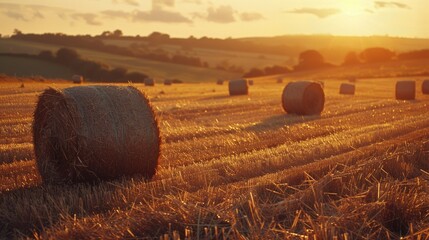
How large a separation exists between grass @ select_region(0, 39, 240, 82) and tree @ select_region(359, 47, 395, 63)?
15654 millimetres

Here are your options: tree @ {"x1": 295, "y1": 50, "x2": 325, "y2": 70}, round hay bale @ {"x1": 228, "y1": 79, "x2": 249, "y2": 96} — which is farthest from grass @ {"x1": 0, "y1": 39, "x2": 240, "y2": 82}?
round hay bale @ {"x1": 228, "y1": 79, "x2": 249, "y2": 96}

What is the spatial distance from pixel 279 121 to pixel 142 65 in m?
43.1

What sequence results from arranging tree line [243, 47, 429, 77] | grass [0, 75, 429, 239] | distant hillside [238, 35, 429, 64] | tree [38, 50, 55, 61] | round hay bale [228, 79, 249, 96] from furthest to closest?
distant hillside [238, 35, 429, 64] → tree line [243, 47, 429, 77] → tree [38, 50, 55, 61] → round hay bale [228, 79, 249, 96] → grass [0, 75, 429, 239]

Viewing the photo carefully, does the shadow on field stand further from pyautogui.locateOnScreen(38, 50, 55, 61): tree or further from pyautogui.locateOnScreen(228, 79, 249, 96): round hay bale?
pyautogui.locateOnScreen(38, 50, 55, 61): tree

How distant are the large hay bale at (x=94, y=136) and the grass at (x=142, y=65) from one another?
43.0 metres

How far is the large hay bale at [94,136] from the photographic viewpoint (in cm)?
704

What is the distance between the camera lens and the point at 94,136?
7066 millimetres

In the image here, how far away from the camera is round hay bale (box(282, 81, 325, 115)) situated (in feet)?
52.2

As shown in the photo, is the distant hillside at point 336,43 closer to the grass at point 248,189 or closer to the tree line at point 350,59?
the tree line at point 350,59

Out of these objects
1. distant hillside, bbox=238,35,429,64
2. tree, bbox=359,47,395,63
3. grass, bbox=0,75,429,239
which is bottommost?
grass, bbox=0,75,429,239

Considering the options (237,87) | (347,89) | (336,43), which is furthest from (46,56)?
(336,43)

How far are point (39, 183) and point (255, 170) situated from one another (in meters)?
2.73

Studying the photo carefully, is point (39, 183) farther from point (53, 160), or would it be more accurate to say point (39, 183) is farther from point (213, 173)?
point (213, 173)

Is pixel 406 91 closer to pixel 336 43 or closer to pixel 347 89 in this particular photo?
pixel 347 89
